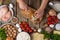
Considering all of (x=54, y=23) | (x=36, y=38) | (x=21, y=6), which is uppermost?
(x=21, y=6)

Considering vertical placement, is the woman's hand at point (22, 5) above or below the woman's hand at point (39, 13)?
above

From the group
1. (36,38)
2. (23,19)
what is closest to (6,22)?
(23,19)

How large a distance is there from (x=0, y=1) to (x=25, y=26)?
0.30 meters

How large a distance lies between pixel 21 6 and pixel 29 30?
22 cm

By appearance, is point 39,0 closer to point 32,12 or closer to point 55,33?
point 32,12

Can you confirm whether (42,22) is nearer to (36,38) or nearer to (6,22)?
(36,38)

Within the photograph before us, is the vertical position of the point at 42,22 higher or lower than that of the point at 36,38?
higher

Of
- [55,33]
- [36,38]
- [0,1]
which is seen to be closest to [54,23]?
[55,33]

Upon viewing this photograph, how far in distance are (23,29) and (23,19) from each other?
87mm

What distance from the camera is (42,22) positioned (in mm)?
1851

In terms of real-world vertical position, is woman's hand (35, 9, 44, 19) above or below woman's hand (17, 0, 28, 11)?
below

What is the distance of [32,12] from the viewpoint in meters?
1.83

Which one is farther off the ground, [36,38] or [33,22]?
[33,22]

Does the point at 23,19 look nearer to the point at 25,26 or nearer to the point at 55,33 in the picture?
the point at 25,26
